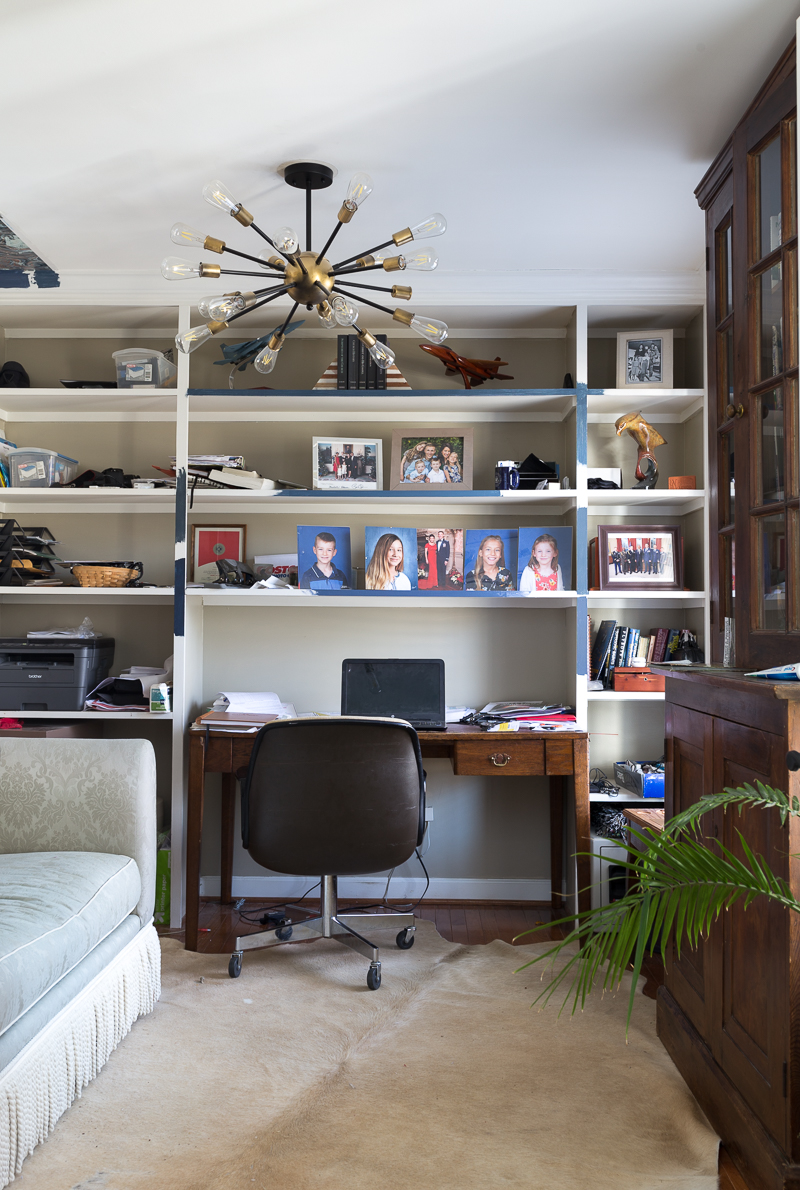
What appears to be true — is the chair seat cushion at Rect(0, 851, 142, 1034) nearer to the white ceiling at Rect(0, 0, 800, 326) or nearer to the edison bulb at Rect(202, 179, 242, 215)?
the edison bulb at Rect(202, 179, 242, 215)

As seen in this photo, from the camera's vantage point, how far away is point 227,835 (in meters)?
3.53

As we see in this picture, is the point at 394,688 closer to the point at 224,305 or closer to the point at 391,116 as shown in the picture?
the point at 224,305

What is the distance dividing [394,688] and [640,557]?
1.12 m

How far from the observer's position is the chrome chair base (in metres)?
2.82

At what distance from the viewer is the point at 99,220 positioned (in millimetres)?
2922

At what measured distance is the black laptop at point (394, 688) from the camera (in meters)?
3.28

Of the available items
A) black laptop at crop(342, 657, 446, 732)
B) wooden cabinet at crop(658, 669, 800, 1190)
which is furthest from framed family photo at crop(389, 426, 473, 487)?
wooden cabinet at crop(658, 669, 800, 1190)

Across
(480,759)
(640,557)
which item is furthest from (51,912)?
(640,557)

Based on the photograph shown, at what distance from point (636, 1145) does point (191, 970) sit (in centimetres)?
156

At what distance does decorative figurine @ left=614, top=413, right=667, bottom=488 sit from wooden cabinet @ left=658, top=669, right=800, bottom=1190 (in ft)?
4.60

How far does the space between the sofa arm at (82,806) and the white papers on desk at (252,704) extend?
74cm

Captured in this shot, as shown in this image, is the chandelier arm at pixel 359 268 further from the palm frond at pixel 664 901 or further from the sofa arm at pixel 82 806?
the palm frond at pixel 664 901

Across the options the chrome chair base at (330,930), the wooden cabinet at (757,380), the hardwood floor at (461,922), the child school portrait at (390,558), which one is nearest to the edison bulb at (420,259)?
the wooden cabinet at (757,380)

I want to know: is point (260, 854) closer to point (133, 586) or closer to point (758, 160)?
point (133, 586)
